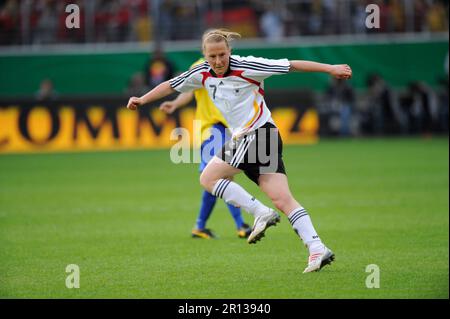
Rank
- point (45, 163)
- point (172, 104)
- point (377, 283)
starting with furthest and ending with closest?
point (45, 163) < point (172, 104) < point (377, 283)

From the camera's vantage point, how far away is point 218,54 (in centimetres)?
777

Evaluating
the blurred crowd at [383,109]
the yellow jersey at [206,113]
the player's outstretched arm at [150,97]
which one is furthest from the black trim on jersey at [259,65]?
the blurred crowd at [383,109]

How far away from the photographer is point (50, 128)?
24016 mm

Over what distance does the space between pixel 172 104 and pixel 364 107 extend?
63.7ft

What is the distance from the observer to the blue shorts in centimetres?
1032

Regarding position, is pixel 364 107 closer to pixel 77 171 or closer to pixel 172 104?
pixel 77 171

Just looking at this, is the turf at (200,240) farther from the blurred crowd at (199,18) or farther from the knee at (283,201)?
the blurred crowd at (199,18)

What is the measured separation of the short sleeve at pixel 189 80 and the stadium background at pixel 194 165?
1719 millimetres

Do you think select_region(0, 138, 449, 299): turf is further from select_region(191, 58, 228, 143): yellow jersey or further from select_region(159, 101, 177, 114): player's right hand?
select_region(159, 101, 177, 114): player's right hand

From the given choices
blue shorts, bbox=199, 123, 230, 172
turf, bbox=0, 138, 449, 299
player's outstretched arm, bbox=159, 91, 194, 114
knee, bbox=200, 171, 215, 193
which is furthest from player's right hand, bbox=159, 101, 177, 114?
knee, bbox=200, 171, 215, 193

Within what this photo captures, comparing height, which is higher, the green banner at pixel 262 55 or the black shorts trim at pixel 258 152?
the green banner at pixel 262 55

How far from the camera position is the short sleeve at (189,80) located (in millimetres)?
8164
